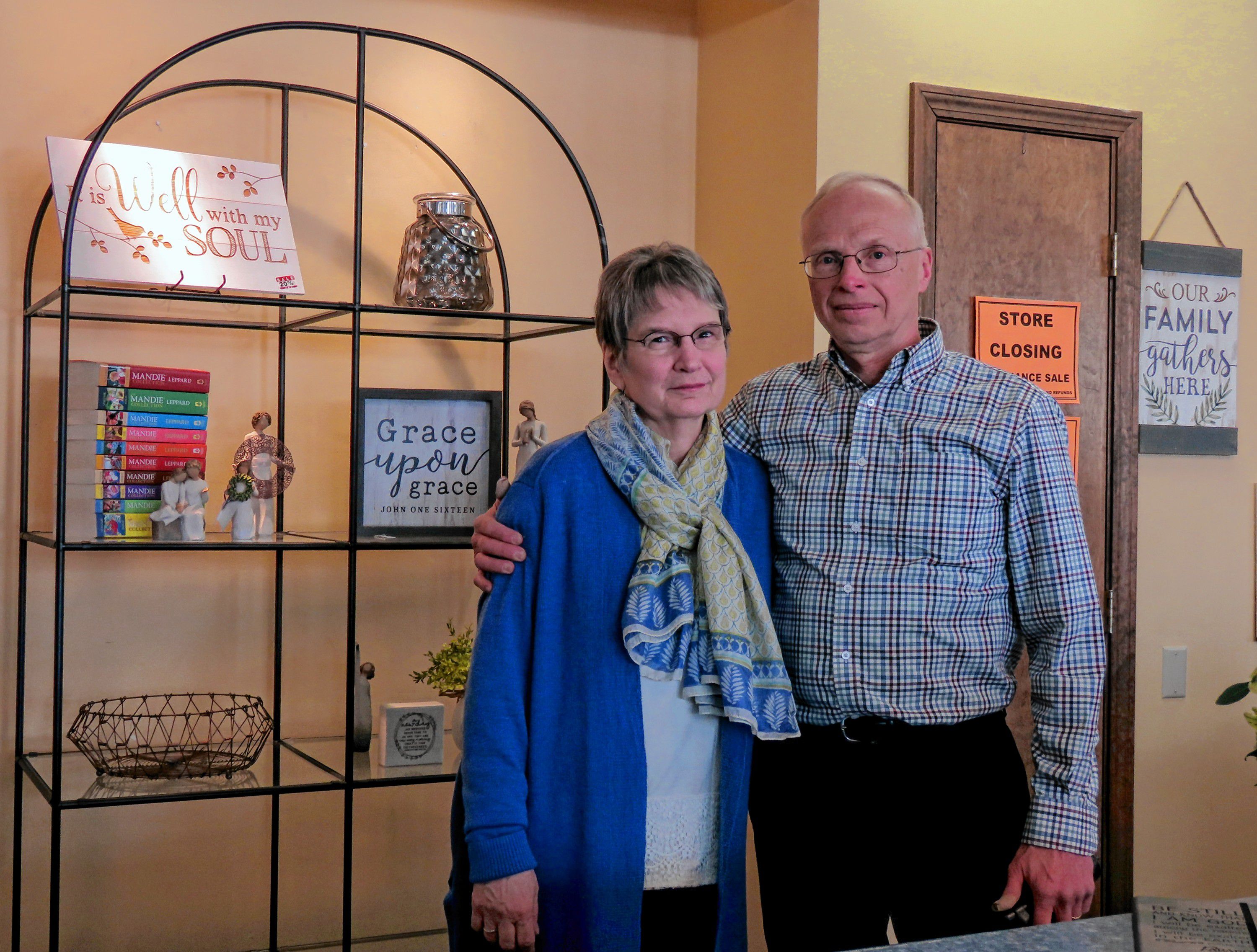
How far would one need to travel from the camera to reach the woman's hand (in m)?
1.52

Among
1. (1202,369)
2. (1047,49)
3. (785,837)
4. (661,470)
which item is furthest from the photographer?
(1202,369)

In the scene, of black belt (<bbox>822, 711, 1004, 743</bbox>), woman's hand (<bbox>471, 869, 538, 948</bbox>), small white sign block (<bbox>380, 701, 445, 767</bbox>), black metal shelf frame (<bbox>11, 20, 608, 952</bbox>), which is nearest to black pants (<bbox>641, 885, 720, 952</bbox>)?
woman's hand (<bbox>471, 869, 538, 948</bbox>)

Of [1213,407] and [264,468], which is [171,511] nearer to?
[264,468]

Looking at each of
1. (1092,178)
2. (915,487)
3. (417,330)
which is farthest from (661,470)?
(1092,178)

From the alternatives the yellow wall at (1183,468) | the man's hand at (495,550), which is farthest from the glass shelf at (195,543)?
the yellow wall at (1183,468)

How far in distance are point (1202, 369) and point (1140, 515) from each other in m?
0.38

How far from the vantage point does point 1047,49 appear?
8.76 feet

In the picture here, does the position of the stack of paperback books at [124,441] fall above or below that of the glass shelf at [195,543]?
above

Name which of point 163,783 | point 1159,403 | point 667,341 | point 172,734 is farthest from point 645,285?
point 1159,403

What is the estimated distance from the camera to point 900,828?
169 cm

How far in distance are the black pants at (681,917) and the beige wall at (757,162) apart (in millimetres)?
1264

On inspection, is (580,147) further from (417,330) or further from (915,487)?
(915,487)

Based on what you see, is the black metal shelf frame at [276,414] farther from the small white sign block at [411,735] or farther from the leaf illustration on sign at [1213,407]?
the leaf illustration on sign at [1213,407]

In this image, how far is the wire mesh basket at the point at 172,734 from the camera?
230 cm
